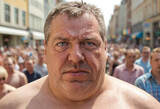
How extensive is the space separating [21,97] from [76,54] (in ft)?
2.27

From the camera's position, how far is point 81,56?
1.38 metres

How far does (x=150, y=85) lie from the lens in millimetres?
3035

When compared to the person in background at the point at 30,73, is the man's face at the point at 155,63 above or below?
above

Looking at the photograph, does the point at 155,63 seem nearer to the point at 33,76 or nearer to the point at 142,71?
the point at 142,71

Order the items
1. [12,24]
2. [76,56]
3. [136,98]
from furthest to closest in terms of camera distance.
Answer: [12,24], [136,98], [76,56]

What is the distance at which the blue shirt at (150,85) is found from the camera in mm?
2932

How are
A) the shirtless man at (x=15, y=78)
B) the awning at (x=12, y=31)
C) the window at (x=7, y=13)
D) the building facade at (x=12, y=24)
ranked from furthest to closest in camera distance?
the awning at (x=12, y=31), the building facade at (x=12, y=24), the window at (x=7, y=13), the shirtless man at (x=15, y=78)

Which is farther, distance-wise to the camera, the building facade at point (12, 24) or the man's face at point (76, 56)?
the building facade at point (12, 24)

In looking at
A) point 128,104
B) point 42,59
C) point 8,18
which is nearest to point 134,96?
point 128,104

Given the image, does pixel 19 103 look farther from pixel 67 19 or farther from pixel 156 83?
pixel 156 83

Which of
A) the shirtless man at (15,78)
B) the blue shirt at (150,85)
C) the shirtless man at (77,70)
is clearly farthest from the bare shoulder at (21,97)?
the shirtless man at (15,78)

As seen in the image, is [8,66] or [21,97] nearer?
[21,97]

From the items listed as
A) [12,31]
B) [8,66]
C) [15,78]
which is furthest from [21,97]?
[12,31]

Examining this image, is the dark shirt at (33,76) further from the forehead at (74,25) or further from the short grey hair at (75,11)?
the forehead at (74,25)
